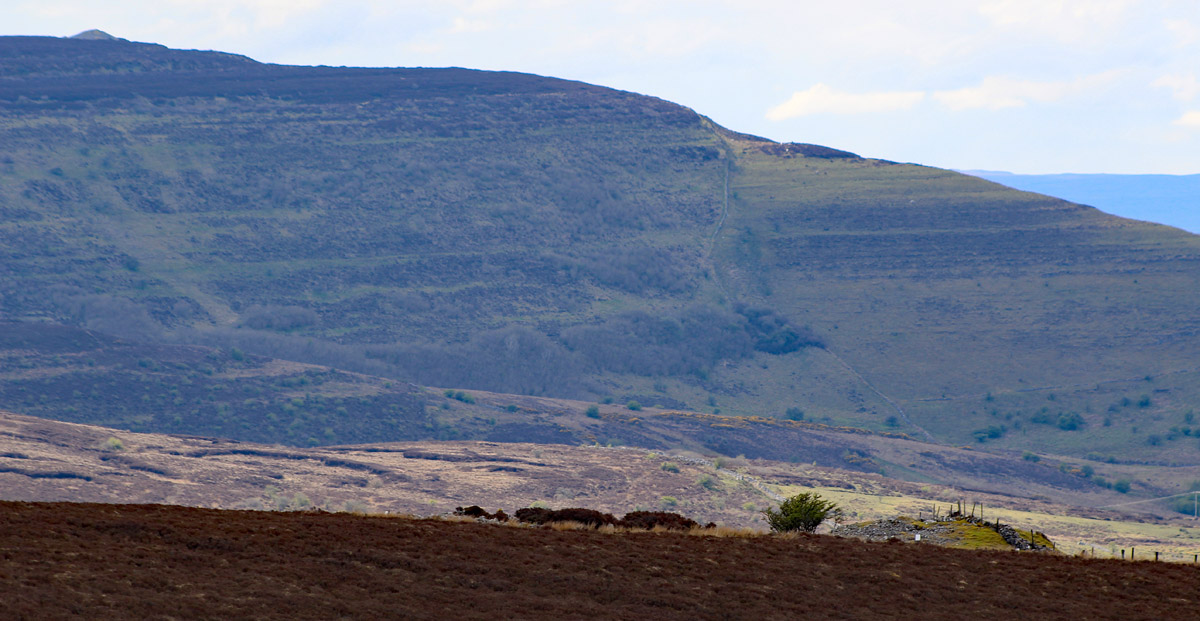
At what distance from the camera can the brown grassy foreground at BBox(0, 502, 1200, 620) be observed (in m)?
19.2

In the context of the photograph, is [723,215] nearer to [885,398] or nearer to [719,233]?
[719,233]

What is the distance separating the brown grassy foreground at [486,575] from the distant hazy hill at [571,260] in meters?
77.4

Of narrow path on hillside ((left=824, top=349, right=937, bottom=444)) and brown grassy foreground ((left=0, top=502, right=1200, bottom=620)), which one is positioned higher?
narrow path on hillside ((left=824, top=349, right=937, bottom=444))

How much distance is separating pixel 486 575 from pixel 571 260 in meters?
118

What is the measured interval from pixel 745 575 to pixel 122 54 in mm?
157648

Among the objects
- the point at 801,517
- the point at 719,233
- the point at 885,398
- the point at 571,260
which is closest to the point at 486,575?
the point at 801,517

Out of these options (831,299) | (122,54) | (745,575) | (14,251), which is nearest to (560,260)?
(831,299)

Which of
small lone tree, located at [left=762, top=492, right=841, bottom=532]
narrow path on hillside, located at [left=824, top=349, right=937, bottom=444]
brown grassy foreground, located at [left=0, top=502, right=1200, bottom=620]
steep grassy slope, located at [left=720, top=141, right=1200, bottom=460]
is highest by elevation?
steep grassy slope, located at [left=720, top=141, right=1200, bottom=460]

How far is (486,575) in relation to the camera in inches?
847

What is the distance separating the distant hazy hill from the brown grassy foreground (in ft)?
254

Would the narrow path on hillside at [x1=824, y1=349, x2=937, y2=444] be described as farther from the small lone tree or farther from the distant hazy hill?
the small lone tree

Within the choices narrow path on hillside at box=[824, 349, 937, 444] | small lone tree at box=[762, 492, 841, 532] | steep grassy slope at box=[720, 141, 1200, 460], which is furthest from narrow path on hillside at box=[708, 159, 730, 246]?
small lone tree at box=[762, 492, 841, 532]

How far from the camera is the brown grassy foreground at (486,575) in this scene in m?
19.2

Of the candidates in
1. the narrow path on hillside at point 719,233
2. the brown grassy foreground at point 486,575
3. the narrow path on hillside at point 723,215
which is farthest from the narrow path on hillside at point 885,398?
the brown grassy foreground at point 486,575
